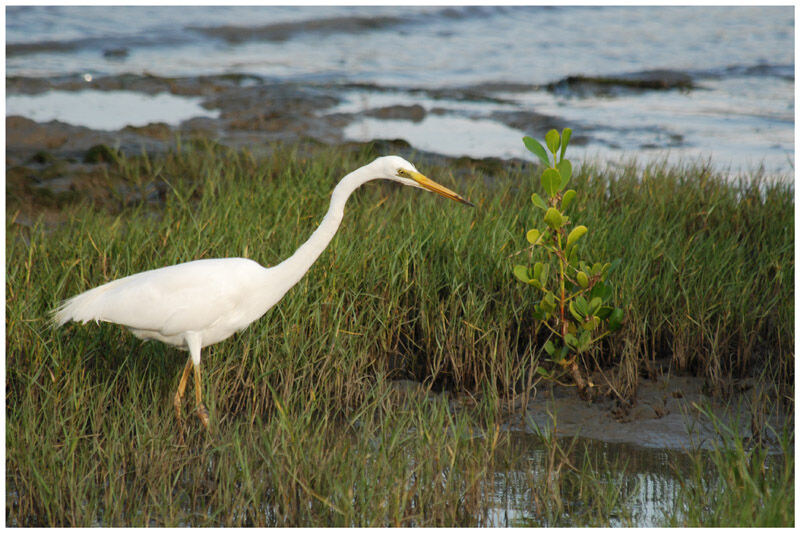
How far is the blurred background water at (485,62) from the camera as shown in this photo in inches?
372

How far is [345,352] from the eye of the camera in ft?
12.6

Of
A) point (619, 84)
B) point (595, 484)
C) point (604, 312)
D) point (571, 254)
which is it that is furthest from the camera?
point (619, 84)

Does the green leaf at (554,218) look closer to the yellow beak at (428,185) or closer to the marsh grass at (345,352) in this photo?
the yellow beak at (428,185)

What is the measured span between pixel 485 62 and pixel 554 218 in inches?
432

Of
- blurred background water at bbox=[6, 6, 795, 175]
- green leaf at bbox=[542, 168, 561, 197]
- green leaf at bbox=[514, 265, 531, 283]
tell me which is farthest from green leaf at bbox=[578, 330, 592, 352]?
blurred background water at bbox=[6, 6, 795, 175]

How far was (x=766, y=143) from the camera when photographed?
8984 mm

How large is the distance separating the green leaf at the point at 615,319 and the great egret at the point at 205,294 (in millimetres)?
916

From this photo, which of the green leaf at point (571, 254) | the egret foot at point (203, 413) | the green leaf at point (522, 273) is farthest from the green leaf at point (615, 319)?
Result: the egret foot at point (203, 413)

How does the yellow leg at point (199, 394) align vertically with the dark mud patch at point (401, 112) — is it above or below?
below

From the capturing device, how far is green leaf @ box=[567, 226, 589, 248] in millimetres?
3576

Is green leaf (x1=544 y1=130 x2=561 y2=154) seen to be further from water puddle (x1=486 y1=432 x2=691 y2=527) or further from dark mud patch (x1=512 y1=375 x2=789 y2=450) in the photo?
water puddle (x1=486 y1=432 x2=691 y2=527)

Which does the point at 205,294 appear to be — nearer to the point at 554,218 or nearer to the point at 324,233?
the point at 324,233

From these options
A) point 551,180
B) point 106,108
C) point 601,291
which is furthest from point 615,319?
point 106,108

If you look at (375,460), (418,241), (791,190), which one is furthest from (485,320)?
(791,190)
